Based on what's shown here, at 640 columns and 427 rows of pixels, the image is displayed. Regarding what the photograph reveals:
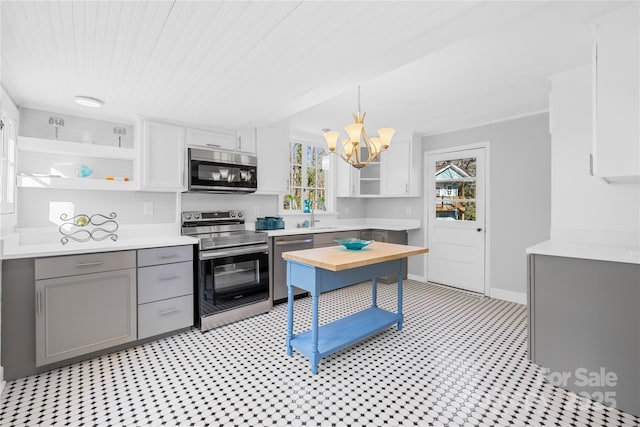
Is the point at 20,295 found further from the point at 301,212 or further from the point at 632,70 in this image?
the point at 632,70

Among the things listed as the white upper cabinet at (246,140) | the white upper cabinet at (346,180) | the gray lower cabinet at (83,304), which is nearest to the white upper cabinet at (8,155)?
the gray lower cabinet at (83,304)

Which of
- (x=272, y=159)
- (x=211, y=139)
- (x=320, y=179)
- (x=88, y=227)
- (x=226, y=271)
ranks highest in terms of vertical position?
(x=211, y=139)

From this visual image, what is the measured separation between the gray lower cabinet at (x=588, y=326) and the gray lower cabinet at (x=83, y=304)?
10.5 feet

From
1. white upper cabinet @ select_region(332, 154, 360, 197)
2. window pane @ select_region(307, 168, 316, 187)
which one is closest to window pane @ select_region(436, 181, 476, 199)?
white upper cabinet @ select_region(332, 154, 360, 197)

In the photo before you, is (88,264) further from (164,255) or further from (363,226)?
(363,226)

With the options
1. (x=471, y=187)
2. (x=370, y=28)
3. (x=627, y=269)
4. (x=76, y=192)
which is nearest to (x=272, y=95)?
(x=370, y=28)

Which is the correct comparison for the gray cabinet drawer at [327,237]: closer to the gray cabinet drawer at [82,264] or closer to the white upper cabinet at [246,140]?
the white upper cabinet at [246,140]

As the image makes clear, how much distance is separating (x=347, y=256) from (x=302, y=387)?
96 cm

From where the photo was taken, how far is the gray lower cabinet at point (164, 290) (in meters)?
2.56

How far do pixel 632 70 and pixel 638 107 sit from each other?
0.74ft

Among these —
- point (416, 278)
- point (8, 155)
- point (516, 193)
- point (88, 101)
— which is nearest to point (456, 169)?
point (516, 193)

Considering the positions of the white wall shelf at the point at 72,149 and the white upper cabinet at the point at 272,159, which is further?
the white upper cabinet at the point at 272,159

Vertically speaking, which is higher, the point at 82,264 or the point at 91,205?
the point at 91,205

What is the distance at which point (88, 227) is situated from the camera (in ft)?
9.36
